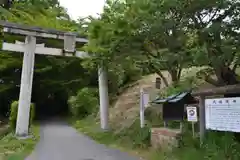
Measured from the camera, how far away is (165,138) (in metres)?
9.80

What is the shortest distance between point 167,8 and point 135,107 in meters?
9.93

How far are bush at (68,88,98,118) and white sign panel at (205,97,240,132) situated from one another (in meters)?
14.8

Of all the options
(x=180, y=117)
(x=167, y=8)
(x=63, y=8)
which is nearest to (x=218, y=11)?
(x=167, y=8)

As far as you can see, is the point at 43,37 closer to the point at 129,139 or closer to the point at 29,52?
the point at 29,52

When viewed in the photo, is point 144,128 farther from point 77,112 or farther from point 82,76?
point 82,76

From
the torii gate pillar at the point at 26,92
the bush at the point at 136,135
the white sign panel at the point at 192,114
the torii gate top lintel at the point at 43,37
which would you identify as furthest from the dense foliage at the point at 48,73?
the white sign panel at the point at 192,114

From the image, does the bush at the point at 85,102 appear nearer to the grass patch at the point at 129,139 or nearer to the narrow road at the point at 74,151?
the grass patch at the point at 129,139

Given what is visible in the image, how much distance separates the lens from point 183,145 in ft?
29.1

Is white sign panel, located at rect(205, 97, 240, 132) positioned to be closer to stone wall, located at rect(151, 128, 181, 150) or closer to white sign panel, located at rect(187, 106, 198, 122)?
white sign panel, located at rect(187, 106, 198, 122)

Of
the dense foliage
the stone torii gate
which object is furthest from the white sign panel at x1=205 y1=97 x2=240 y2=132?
the dense foliage

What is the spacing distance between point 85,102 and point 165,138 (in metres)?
13.3

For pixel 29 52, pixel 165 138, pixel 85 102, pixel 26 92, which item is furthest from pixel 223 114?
pixel 85 102

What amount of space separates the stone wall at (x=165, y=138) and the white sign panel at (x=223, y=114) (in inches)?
60.1

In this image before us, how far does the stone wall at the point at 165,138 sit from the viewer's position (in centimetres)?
927
